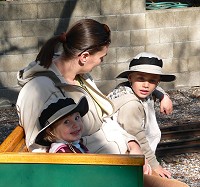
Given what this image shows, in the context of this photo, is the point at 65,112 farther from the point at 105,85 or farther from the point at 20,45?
the point at 105,85

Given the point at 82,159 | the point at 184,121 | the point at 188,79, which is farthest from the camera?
the point at 188,79

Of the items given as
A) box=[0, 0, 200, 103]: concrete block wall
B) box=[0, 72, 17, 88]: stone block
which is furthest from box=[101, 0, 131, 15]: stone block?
box=[0, 72, 17, 88]: stone block

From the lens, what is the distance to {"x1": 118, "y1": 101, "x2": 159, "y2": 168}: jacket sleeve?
3.72m

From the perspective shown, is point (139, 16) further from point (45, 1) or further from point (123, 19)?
point (45, 1)

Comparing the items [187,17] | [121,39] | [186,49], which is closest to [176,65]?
[186,49]

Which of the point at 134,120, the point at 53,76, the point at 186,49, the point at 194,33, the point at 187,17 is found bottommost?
the point at 186,49

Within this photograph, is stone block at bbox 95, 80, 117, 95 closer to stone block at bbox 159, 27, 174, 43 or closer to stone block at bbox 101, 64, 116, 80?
stone block at bbox 101, 64, 116, 80

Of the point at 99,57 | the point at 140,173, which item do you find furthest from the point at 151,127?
the point at 140,173

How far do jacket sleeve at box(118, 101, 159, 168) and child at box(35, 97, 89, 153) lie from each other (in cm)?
57

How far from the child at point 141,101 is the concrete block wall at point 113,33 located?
11.7 feet

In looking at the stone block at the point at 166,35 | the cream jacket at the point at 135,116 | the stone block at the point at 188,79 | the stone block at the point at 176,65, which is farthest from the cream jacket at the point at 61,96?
the stone block at the point at 188,79

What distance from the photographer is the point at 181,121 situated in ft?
21.9

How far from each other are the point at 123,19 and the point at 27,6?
1262 mm

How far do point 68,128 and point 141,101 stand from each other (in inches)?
33.5
